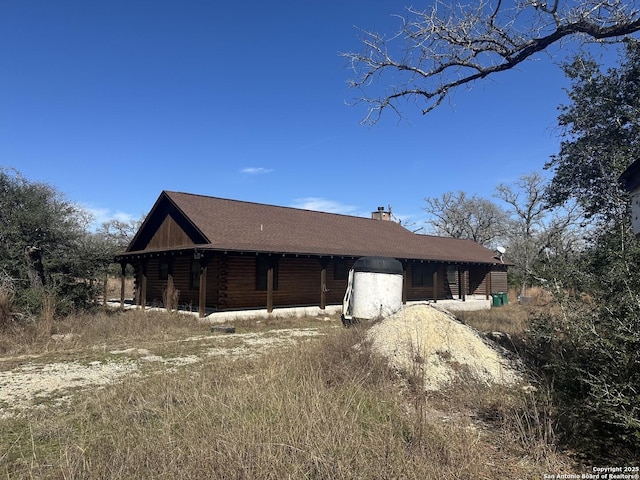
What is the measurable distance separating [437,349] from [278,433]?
171 inches

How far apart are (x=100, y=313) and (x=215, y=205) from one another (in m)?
7.62

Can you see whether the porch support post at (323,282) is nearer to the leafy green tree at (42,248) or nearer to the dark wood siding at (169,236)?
the dark wood siding at (169,236)

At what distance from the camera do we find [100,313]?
1461 cm

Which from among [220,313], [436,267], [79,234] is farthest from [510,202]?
[79,234]

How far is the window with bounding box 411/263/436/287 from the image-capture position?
1000 inches

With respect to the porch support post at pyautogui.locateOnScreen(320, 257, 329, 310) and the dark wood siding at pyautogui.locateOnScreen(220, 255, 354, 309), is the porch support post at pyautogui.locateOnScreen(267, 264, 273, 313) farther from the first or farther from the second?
the porch support post at pyautogui.locateOnScreen(320, 257, 329, 310)

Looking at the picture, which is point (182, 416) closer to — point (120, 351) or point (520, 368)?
point (520, 368)

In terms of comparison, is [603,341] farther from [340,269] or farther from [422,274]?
[422,274]

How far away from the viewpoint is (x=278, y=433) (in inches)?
139

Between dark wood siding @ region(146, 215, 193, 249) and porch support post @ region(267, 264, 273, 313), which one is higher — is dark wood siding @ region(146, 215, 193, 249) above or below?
above

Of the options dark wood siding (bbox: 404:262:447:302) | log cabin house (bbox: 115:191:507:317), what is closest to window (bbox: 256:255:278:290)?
log cabin house (bbox: 115:191:507:317)

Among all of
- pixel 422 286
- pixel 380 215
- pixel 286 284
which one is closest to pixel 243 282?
pixel 286 284

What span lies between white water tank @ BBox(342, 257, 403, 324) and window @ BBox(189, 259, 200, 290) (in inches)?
326

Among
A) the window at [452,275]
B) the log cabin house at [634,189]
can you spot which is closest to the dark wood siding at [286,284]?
the window at [452,275]
